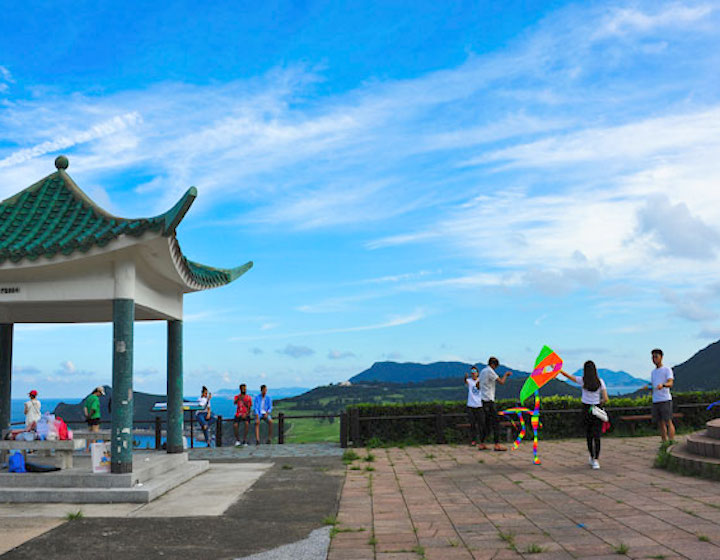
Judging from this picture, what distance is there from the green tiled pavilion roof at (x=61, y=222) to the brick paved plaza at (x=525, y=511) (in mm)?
4567

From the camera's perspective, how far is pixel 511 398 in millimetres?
16641

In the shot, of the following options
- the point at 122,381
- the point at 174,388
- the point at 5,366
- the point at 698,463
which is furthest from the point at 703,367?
the point at 122,381

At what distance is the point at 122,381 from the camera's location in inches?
376

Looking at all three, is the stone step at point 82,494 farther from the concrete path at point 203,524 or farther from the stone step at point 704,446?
the stone step at point 704,446

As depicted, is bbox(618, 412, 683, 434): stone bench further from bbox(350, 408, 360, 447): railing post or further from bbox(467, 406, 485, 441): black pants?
bbox(350, 408, 360, 447): railing post

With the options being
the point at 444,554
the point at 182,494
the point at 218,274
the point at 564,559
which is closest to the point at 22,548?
the point at 182,494

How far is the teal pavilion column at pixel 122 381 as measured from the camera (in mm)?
9453

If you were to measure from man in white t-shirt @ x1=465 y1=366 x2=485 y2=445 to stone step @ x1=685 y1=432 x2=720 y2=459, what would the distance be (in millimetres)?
4183

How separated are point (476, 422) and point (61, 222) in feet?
30.2

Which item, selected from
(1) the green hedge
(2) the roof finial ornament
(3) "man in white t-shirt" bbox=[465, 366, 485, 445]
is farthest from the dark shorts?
(2) the roof finial ornament

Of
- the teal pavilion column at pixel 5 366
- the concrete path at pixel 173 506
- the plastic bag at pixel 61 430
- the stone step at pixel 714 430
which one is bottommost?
the concrete path at pixel 173 506

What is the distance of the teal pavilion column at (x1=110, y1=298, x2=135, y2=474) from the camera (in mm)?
9453

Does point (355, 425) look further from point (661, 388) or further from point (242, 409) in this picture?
point (661, 388)

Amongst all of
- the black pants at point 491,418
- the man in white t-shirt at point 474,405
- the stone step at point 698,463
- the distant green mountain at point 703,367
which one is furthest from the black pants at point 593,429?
the distant green mountain at point 703,367
